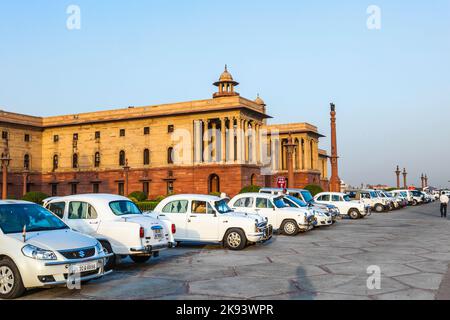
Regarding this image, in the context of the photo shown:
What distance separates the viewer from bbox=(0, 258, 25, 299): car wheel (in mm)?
7879

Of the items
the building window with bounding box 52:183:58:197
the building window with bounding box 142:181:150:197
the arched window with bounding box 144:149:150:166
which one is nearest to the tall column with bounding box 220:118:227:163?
the arched window with bounding box 144:149:150:166

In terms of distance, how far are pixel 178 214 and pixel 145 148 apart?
42.7 meters

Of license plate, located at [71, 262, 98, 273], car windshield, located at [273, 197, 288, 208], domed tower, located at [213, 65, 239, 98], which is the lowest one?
license plate, located at [71, 262, 98, 273]

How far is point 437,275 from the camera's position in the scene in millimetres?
10008

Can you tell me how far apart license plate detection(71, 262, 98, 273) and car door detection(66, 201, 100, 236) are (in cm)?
261

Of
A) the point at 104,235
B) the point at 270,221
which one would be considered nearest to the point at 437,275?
the point at 104,235

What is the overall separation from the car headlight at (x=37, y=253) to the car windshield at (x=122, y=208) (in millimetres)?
3373

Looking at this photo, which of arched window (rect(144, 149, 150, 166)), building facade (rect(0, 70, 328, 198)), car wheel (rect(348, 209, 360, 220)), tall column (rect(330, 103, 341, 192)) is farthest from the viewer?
arched window (rect(144, 149, 150, 166))

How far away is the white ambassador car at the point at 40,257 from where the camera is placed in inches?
307

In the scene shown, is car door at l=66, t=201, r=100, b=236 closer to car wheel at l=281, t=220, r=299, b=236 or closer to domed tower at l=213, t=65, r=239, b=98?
car wheel at l=281, t=220, r=299, b=236

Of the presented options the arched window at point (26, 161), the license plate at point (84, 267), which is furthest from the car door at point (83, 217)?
the arched window at point (26, 161)

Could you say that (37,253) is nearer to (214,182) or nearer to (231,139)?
(231,139)

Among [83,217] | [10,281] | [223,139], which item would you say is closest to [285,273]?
[83,217]
